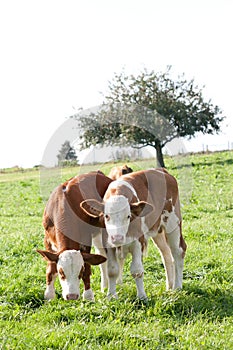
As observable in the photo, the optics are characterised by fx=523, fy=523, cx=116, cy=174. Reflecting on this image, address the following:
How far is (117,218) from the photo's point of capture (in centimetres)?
666

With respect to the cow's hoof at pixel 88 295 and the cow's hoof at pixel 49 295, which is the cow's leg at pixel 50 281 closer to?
the cow's hoof at pixel 49 295

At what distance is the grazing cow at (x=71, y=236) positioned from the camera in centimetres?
666

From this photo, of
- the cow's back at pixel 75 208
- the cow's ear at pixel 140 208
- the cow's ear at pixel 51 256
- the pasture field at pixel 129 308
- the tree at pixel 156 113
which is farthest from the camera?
the tree at pixel 156 113

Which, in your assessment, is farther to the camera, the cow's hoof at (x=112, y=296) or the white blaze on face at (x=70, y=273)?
the cow's hoof at (x=112, y=296)

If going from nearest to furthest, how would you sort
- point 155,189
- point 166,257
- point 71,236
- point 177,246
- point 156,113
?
point 71,236, point 155,189, point 177,246, point 166,257, point 156,113

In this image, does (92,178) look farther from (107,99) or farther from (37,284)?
(107,99)

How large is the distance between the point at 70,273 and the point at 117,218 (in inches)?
36.1

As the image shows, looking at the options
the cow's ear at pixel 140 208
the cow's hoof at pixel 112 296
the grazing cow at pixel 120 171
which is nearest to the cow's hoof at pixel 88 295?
the cow's hoof at pixel 112 296

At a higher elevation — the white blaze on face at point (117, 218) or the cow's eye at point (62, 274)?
the white blaze on face at point (117, 218)

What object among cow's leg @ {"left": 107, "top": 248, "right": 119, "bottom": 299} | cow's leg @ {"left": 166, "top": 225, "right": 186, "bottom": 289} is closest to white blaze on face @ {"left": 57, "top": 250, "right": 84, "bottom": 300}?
cow's leg @ {"left": 107, "top": 248, "right": 119, "bottom": 299}

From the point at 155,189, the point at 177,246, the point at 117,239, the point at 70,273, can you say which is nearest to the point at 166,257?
the point at 177,246

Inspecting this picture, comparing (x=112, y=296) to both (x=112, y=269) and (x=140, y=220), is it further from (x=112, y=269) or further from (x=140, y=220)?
(x=140, y=220)

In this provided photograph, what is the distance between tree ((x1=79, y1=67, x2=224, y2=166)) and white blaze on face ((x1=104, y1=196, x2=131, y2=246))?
79.4 ft

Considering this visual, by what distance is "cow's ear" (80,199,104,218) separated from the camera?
6.96 m
